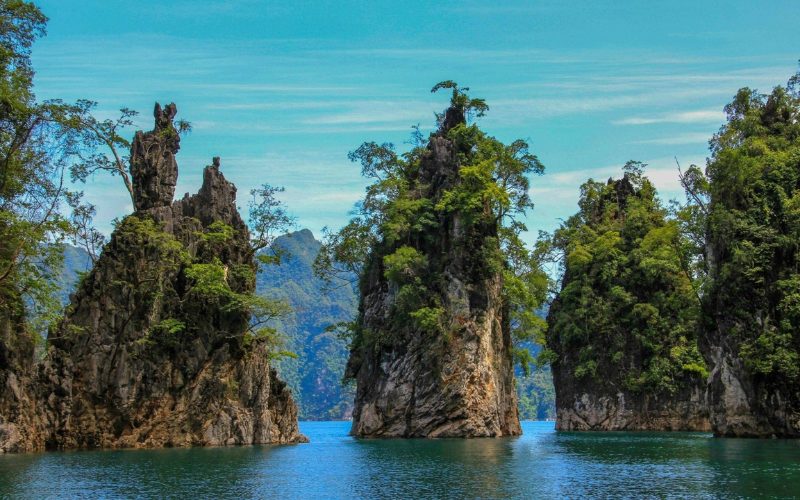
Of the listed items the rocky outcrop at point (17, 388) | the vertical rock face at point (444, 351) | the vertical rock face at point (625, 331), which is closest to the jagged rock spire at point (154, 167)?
the rocky outcrop at point (17, 388)

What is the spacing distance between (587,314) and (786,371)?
30.0 metres

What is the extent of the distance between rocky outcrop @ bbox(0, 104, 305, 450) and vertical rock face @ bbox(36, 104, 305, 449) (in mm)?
57

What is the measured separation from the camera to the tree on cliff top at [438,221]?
187 feet

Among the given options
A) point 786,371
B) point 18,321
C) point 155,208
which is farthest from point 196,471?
point 786,371

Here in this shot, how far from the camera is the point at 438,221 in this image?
5928 cm

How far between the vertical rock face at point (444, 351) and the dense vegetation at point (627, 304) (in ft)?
49.1

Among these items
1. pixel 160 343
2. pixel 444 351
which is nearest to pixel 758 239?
pixel 444 351

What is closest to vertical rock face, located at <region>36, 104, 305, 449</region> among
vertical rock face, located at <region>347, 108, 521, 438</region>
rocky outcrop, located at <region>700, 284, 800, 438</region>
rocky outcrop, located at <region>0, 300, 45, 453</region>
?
rocky outcrop, located at <region>0, 300, 45, 453</region>

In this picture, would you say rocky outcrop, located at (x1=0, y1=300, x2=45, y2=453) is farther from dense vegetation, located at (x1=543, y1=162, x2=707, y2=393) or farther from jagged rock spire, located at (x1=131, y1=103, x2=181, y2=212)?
dense vegetation, located at (x1=543, y1=162, x2=707, y2=393)

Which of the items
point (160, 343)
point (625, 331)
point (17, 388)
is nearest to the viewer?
point (17, 388)

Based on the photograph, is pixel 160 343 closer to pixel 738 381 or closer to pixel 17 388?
pixel 17 388

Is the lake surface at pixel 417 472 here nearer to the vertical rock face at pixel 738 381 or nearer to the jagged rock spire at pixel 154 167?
the vertical rock face at pixel 738 381

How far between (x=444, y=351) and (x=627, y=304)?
24.1 m

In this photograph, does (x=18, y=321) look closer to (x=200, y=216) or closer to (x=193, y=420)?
(x=193, y=420)
